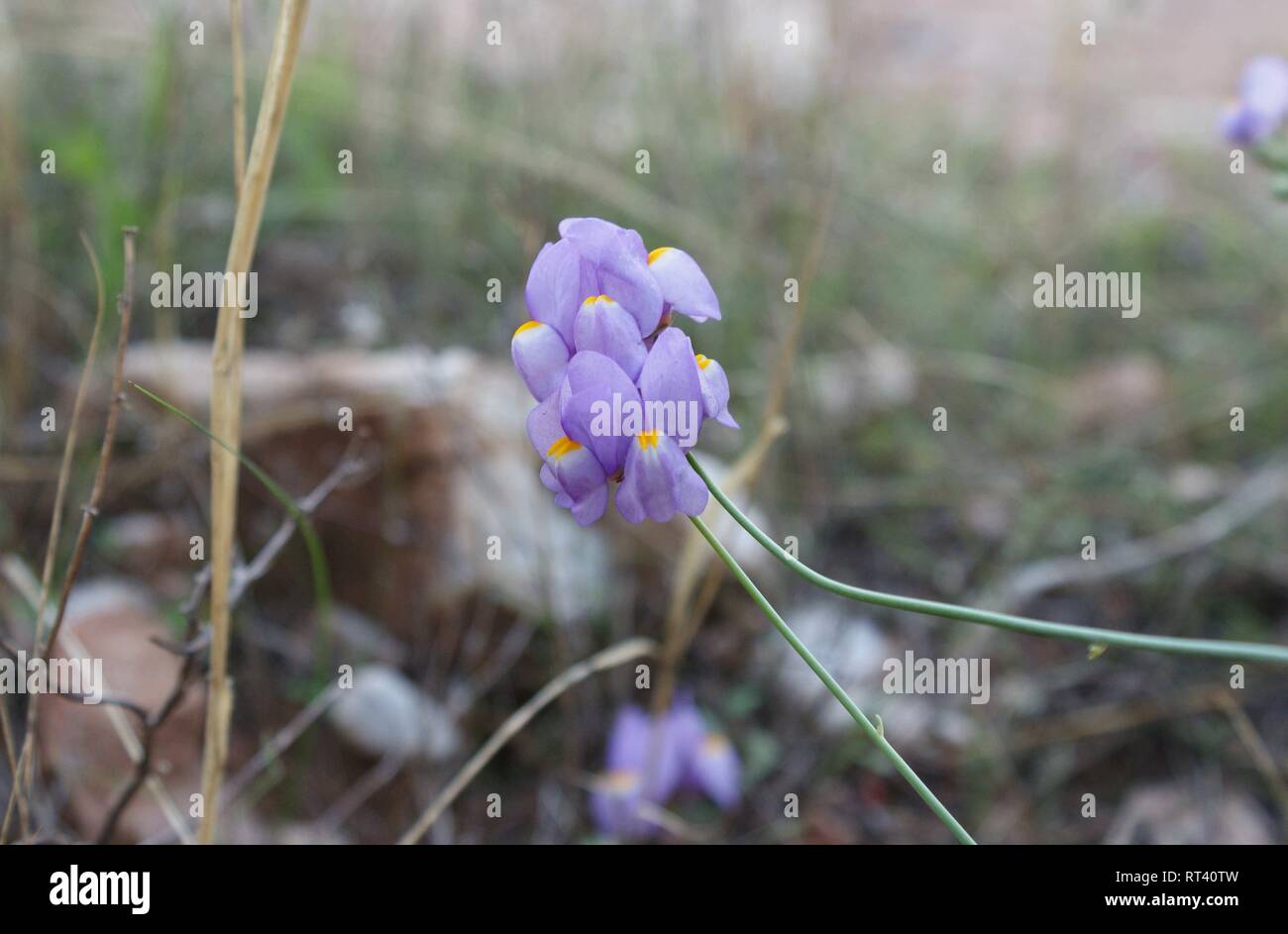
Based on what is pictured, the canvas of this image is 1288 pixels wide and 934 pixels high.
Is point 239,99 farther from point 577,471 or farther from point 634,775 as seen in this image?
point 634,775

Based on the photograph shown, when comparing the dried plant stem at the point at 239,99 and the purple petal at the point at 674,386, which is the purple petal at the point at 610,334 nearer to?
the purple petal at the point at 674,386

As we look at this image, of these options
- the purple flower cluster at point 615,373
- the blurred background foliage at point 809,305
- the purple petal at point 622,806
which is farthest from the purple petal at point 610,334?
the purple petal at point 622,806

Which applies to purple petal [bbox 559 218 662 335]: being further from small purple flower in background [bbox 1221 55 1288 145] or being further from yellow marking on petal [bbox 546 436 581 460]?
small purple flower in background [bbox 1221 55 1288 145]

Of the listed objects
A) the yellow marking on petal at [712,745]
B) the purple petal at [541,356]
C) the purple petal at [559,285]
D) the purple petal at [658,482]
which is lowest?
the yellow marking on petal at [712,745]

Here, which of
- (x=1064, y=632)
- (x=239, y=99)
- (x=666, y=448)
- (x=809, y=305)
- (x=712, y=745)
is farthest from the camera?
(x=809, y=305)

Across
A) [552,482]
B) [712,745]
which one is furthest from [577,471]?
[712,745]

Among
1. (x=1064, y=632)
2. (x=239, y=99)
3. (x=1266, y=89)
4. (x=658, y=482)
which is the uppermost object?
(x=1266, y=89)
